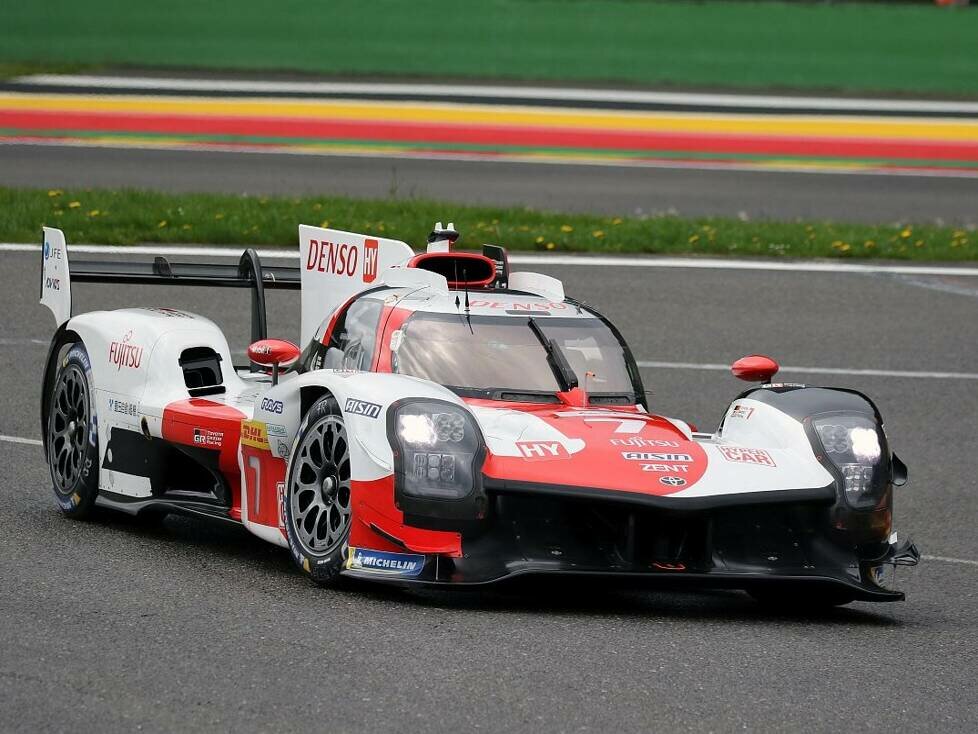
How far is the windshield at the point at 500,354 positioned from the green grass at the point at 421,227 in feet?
28.5

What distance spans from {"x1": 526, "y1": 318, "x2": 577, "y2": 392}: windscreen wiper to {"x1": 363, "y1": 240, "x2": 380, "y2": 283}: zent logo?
1185mm

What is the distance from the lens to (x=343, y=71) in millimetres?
29188

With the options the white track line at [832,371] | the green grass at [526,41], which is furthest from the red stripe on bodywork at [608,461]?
the green grass at [526,41]

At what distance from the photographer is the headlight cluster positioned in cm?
688

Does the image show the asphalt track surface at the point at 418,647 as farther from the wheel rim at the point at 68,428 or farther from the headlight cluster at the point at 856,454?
the headlight cluster at the point at 856,454

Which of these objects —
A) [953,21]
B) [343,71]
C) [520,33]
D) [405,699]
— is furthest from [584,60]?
[405,699]

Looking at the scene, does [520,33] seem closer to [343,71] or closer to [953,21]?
[343,71]

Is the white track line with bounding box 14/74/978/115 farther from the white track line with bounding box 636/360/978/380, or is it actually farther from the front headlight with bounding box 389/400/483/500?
the front headlight with bounding box 389/400/483/500

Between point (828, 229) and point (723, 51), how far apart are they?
14.0 m

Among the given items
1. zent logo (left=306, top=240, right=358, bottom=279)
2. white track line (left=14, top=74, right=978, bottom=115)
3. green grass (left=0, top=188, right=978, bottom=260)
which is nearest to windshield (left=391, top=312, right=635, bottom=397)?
zent logo (left=306, top=240, right=358, bottom=279)

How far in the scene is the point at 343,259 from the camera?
29.0 ft

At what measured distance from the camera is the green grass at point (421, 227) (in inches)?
650

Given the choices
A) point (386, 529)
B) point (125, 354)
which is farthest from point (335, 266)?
point (386, 529)

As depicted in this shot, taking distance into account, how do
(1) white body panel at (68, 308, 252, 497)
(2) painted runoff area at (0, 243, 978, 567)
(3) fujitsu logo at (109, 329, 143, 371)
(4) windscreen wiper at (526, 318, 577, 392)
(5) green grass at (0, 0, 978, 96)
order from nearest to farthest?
(4) windscreen wiper at (526, 318, 577, 392) < (1) white body panel at (68, 308, 252, 497) < (3) fujitsu logo at (109, 329, 143, 371) < (2) painted runoff area at (0, 243, 978, 567) < (5) green grass at (0, 0, 978, 96)
